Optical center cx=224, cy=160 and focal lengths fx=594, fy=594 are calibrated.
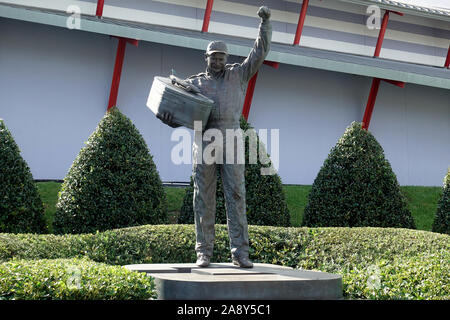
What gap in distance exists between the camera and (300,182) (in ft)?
56.6

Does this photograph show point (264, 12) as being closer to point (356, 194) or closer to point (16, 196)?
point (356, 194)

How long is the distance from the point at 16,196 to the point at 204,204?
4.57 metres

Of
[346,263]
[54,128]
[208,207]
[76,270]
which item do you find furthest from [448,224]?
[54,128]

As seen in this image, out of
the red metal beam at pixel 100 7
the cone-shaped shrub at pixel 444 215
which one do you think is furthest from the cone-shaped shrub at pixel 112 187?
the cone-shaped shrub at pixel 444 215

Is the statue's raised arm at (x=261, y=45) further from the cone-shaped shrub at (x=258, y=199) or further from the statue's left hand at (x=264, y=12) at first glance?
the cone-shaped shrub at (x=258, y=199)

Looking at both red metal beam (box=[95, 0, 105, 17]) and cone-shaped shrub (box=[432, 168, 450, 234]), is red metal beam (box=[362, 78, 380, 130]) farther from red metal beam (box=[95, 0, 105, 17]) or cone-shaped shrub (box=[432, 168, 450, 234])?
red metal beam (box=[95, 0, 105, 17])

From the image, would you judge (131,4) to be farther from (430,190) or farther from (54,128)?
(430,190)

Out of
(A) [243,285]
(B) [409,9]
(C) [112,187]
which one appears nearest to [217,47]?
(A) [243,285]

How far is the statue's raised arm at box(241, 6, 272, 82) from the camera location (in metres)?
6.40

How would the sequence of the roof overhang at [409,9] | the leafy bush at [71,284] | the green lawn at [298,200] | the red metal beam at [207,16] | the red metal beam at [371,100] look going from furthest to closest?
the roof overhang at [409,9] < the red metal beam at [371,100] < the red metal beam at [207,16] < the green lawn at [298,200] < the leafy bush at [71,284]

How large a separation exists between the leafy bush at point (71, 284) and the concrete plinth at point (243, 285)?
0.83 ft

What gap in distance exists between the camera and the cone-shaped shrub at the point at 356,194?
1109 centimetres

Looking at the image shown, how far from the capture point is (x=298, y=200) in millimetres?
14406

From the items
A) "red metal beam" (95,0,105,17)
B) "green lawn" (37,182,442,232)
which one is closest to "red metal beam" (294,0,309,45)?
"green lawn" (37,182,442,232)
